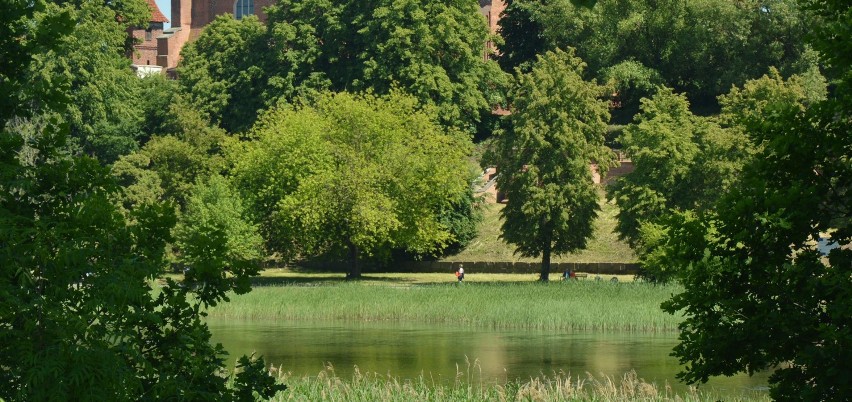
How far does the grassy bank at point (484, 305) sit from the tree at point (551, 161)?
1052 centimetres

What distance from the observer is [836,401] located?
10062 millimetres

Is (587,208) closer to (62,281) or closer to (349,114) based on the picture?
(349,114)

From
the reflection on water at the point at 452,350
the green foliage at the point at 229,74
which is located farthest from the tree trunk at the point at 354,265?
the reflection on water at the point at 452,350

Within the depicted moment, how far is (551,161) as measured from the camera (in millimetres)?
53594

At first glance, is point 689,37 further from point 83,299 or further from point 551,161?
point 83,299

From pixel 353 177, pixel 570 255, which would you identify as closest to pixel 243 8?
pixel 570 255

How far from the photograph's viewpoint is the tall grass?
34.8m

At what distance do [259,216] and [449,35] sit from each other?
1357cm

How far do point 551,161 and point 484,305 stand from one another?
55.0 ft

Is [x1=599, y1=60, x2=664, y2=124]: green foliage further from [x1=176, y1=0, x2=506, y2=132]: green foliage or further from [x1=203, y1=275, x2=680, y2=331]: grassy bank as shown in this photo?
[x1=203, y1=275, x2=680, y2=331]: grassy bank

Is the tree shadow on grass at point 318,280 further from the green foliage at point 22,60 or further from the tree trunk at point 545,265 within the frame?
the green foliage at point 22,60

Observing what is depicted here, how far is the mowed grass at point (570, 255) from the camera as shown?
62.1 m

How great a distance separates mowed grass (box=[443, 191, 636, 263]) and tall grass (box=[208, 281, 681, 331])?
19467mm

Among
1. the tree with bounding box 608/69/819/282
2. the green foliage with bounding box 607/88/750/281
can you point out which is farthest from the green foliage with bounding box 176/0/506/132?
the green foliage with bounding box 607/88/750/281
